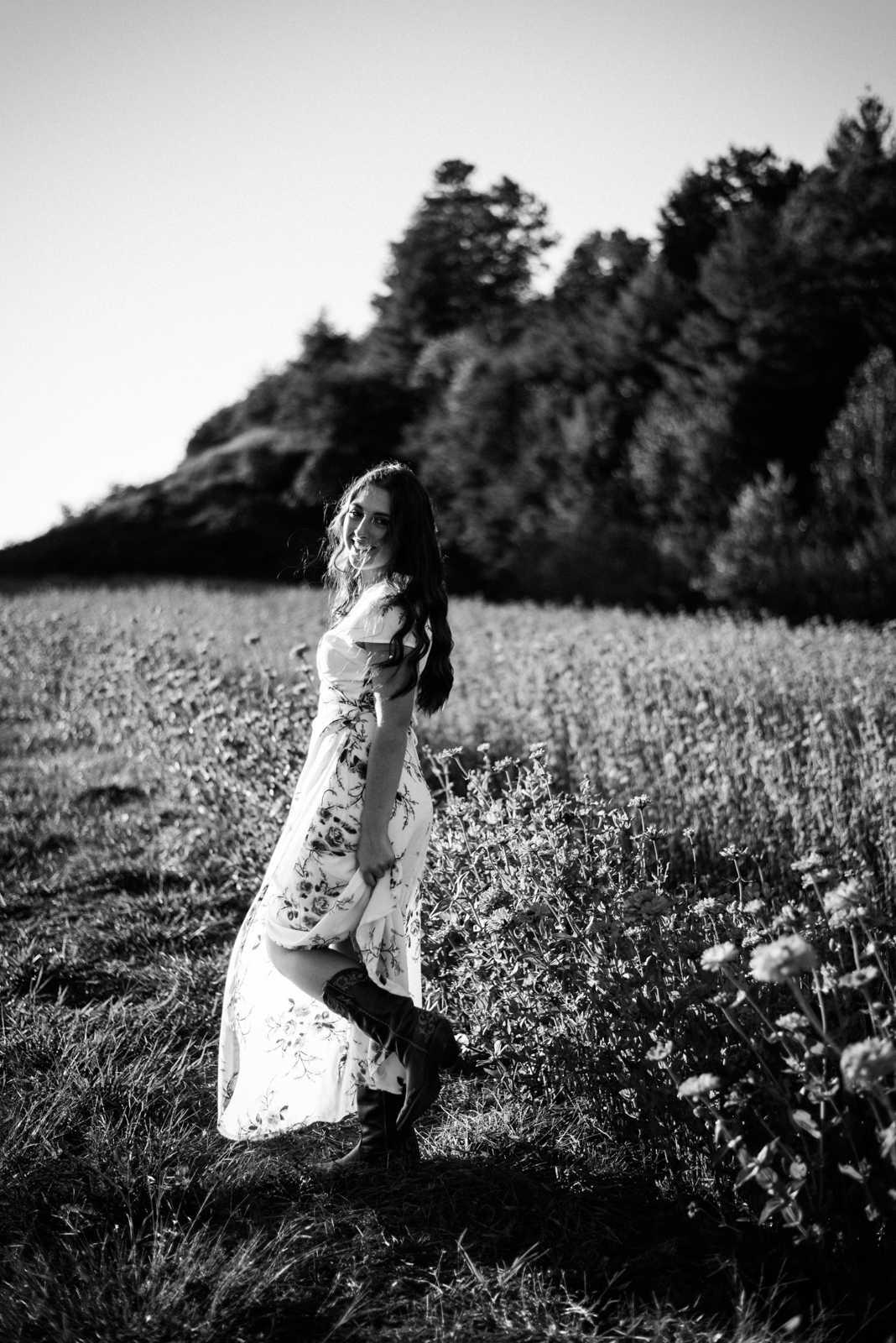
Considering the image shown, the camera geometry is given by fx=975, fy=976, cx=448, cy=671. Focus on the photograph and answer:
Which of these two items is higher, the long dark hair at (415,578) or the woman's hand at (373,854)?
the long dark hair at (415,578)

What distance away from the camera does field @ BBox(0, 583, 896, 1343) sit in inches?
69.6

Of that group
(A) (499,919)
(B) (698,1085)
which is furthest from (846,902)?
(A) (499,919)

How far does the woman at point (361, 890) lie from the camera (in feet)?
7.46

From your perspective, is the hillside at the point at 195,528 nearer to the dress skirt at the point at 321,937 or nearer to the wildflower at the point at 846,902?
the dress skirt at the point at 321,937

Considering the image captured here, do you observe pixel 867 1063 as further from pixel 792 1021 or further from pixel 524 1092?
pixel 524 1092

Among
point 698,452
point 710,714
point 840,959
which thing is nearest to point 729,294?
point 698,452

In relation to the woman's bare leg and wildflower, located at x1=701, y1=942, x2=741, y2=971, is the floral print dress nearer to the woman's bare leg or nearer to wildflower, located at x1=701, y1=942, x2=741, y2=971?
the woman's bare leg

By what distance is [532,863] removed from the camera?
260 cm

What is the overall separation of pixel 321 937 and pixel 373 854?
0.75ft

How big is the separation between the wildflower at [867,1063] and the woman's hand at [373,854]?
1136mm

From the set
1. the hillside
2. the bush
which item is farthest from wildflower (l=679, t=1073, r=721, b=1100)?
the hillside

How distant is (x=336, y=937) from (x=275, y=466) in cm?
3078

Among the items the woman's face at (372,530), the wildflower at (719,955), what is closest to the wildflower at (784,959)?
the wildflower at (719,955)

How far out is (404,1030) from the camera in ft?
6.99
